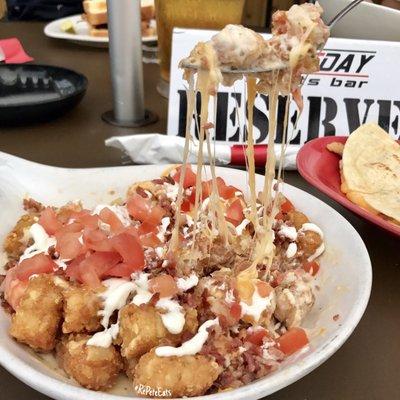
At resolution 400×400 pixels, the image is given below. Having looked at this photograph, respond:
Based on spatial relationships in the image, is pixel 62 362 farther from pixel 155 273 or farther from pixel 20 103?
pixel 20 103

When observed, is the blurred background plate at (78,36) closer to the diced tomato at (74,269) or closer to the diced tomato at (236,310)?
the diced tomato at (74,269)

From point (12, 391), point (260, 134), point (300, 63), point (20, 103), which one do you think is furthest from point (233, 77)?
point (20, 103)

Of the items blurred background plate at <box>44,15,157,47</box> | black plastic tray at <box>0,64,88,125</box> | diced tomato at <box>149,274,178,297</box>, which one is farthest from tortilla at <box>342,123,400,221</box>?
blurred background plate at <box>44,15,157,47</box>

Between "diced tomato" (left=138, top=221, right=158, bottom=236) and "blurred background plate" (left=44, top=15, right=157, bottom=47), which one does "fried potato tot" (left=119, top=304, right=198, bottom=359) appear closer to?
"diced tomato" (left=138, top=221, right=158, bottom=236)

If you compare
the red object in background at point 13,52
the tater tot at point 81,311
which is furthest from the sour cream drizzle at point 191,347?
the red object in background at point 13,52

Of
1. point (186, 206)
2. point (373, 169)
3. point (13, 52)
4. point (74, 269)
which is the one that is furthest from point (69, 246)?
point (13, 52)
